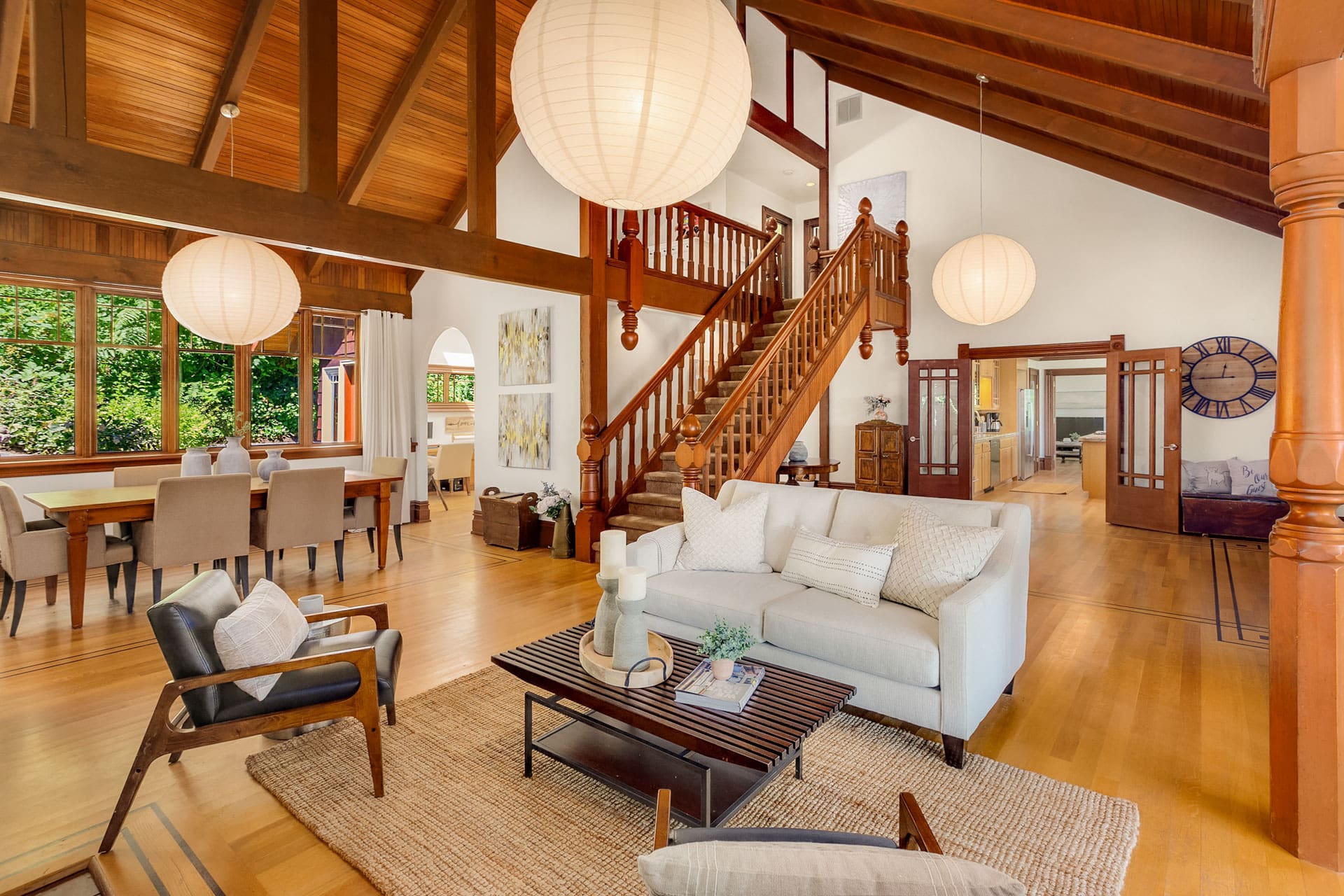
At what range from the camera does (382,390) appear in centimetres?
829

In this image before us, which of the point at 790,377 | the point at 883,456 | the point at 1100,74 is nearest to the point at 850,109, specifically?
the point at 883,456

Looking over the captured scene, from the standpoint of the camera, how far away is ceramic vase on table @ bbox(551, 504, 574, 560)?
6.14 m

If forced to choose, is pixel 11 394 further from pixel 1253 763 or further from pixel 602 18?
pixel 1253 763

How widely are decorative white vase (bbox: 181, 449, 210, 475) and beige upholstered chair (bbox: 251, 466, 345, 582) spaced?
0.60 meters

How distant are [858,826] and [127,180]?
450cm

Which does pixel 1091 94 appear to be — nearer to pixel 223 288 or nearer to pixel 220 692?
pixel 220 692

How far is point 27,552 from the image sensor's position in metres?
4.04

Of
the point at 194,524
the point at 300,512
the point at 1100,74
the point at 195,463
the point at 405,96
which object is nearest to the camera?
the point at 1100,74

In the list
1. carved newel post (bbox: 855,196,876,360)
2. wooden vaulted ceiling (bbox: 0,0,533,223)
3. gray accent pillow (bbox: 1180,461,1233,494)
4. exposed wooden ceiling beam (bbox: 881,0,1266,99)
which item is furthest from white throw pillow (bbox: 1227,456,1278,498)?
wooden vaulted ceiling (bbox: 0,0,533,223)

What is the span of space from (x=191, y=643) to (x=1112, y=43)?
471 cm

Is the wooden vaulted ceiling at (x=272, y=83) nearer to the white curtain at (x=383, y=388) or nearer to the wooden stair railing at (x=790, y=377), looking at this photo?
the white curtain at (x=383, y=388)

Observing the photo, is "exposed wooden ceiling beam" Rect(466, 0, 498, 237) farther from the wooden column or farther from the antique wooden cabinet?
the antique wooden cabinet

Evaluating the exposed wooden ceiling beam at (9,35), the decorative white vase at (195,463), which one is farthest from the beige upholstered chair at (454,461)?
the exposed wooden ceiling beam at (9,35)

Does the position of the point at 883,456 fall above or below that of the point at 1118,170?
below
